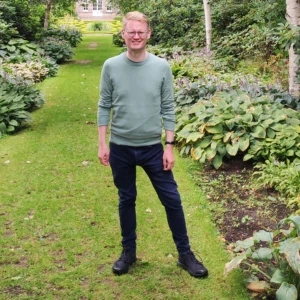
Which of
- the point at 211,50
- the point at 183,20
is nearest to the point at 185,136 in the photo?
the point at 211,50

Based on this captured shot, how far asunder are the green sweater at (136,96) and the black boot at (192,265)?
0.92 meters

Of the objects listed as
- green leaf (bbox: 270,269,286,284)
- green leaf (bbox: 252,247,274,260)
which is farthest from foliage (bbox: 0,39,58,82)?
green leaf (bbox: 270,269,286,284)

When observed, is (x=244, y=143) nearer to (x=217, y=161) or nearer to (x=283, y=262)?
(x=217, y=161)

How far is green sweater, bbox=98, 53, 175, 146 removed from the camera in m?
3.23

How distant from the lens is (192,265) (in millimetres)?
3621

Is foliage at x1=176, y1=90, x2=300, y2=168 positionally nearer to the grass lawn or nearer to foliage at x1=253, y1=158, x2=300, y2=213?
foliage at x1=253, y1=158, x2=300, y2=213

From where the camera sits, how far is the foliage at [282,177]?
4910 millimetres

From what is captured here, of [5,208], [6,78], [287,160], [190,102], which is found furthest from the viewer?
[6,78]

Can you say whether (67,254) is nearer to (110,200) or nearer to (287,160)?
(110,200)

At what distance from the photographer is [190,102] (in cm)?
797

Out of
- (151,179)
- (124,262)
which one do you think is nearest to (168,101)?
(151,179)

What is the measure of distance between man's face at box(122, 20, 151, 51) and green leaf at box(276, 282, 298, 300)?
1726 mm

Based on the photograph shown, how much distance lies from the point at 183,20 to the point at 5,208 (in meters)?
16.1

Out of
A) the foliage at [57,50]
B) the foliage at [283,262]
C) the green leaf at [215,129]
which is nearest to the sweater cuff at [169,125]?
the foliage at [283,262]
